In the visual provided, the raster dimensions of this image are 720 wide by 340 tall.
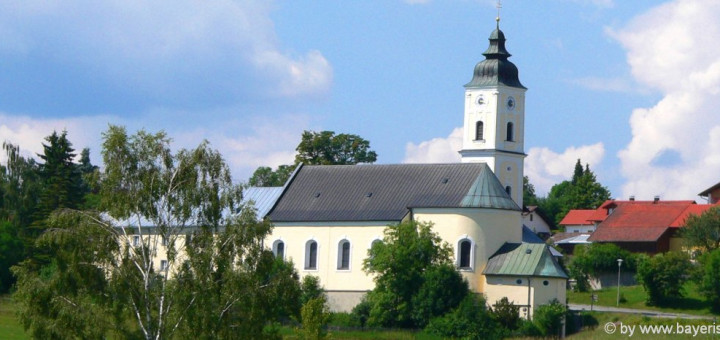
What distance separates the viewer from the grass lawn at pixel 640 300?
66.8 m

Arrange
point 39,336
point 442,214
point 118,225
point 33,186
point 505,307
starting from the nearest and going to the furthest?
point 39,336
point 118,225
point 505,307
point 442,214
point 33,186

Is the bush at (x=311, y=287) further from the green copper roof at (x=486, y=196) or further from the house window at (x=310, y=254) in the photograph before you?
the green copper roof at (x=486, y=196)

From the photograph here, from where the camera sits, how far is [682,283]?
67750mm

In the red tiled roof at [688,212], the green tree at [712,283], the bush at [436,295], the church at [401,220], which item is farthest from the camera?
the red tiled roof at [688,212]

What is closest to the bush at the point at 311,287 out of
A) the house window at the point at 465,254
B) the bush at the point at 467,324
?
the house window at the point at 465,254

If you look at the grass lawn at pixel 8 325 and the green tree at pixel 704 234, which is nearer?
the grass lawn at pixel 8 325

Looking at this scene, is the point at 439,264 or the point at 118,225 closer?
the point at 118,225

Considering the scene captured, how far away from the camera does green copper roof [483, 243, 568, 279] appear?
6456cm

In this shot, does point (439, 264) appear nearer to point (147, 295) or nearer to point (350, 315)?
point (350, 315)

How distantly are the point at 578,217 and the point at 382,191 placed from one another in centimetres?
5031

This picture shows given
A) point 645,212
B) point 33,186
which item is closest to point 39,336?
point 33,186

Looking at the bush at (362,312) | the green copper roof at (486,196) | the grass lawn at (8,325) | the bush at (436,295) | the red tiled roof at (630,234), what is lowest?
the grass lawn at (8,325)

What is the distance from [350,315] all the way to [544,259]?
9645mm

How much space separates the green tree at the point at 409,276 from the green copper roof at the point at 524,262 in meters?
2.01
